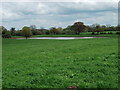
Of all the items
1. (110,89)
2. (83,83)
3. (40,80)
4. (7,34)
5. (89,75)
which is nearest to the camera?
(110,89)

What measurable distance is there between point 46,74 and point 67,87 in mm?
2274

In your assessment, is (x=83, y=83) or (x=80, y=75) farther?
(x=80, y=75)

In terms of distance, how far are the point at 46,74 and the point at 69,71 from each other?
4.03 feet

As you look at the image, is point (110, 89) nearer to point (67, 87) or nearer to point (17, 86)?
point (67, 87)

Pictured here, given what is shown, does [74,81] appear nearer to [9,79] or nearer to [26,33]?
[9,79]

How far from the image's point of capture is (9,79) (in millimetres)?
8414

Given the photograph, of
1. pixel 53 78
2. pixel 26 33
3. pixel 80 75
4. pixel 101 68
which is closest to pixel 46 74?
pixel 53 78

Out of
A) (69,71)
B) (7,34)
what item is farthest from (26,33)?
(69,71)

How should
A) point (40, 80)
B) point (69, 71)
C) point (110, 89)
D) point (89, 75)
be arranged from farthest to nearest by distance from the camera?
1. point (69, 71)
2. point (89, 75)
3. point (40, 80)
4. point (110, 89)

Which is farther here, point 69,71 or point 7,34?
point 7,34

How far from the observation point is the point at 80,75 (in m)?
8.38

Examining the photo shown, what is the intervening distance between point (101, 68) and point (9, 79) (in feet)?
15.9

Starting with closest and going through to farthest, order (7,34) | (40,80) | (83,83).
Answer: (83,83)
(40,80)
(7,34)

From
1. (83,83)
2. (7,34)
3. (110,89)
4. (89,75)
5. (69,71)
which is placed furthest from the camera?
(7,34)
